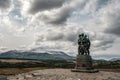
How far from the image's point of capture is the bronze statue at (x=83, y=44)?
5118 centimetres

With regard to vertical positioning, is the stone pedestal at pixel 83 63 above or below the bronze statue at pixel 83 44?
below

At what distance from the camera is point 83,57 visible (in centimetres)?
4953

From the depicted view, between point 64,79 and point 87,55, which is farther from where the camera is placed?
point 87,55

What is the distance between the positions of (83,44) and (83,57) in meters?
3.96

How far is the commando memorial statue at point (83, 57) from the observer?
1921 inches

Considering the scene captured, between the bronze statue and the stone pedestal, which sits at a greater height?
the bronze statue

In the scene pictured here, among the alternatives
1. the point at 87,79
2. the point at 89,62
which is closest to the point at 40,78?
the point at 87,79

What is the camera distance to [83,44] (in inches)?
2037

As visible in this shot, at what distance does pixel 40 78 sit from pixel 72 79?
25.5 feet

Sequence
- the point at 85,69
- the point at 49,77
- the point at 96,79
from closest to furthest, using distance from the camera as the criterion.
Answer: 1. the point at 96,79
2. the point at 49,77
3. the point at 85,69

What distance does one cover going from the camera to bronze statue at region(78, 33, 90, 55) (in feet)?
168

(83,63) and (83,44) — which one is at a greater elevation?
(83,44)

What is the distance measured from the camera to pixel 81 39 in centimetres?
5194

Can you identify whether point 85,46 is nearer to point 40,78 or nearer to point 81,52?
point 81,52
